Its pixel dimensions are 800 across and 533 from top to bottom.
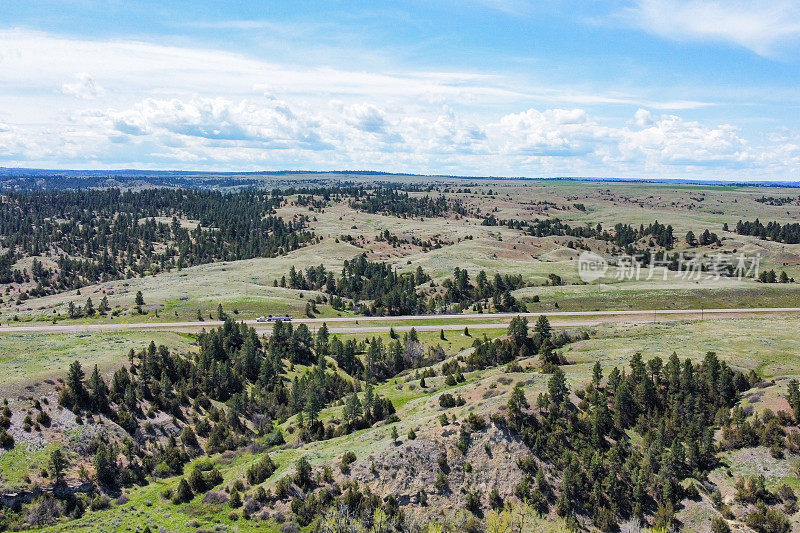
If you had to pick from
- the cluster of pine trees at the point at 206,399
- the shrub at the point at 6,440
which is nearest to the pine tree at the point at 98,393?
the cluster of pine trees at the point at 206,399

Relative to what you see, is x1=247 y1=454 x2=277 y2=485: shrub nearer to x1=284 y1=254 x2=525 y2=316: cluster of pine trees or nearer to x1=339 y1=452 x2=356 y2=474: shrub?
x1=339 y1=452 x2=356 y2=474: shrub

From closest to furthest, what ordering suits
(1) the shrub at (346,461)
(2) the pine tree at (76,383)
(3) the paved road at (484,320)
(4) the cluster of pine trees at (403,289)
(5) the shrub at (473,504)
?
(5) the shrub at (473,504) < (1) the shrub at (346,461) < (2) the pine tree at (76,383) < (3) the paved road at (484,320) < (4) the cluster of pine trees at (403,289)

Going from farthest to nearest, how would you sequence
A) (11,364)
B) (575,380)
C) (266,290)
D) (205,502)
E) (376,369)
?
(266,290) → (376,369) → (11,364) → (575,380) → (205,502)

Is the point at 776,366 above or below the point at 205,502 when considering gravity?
above

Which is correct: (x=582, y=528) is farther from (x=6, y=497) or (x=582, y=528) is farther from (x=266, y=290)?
(x=266, y=290)

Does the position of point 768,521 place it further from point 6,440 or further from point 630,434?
point 6,440

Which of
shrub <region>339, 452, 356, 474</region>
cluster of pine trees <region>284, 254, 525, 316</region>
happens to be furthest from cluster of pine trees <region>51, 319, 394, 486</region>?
cluster of pine trees <region>284, 254, 525, 316</region>

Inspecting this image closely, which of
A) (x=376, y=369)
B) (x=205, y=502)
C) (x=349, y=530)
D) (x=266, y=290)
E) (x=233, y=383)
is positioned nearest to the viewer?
(x=349, y=530)

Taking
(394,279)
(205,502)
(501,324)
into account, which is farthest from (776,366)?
(394,279)

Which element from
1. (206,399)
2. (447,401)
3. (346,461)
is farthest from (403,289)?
(346,461)

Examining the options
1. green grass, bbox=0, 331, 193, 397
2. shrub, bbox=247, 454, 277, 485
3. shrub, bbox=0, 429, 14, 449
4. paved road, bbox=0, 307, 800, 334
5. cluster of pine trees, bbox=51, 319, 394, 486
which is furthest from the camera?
paved road, bbox=0, 307, 800, 334

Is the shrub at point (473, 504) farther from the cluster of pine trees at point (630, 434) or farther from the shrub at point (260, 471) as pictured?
the shrub at point (260, 471)
